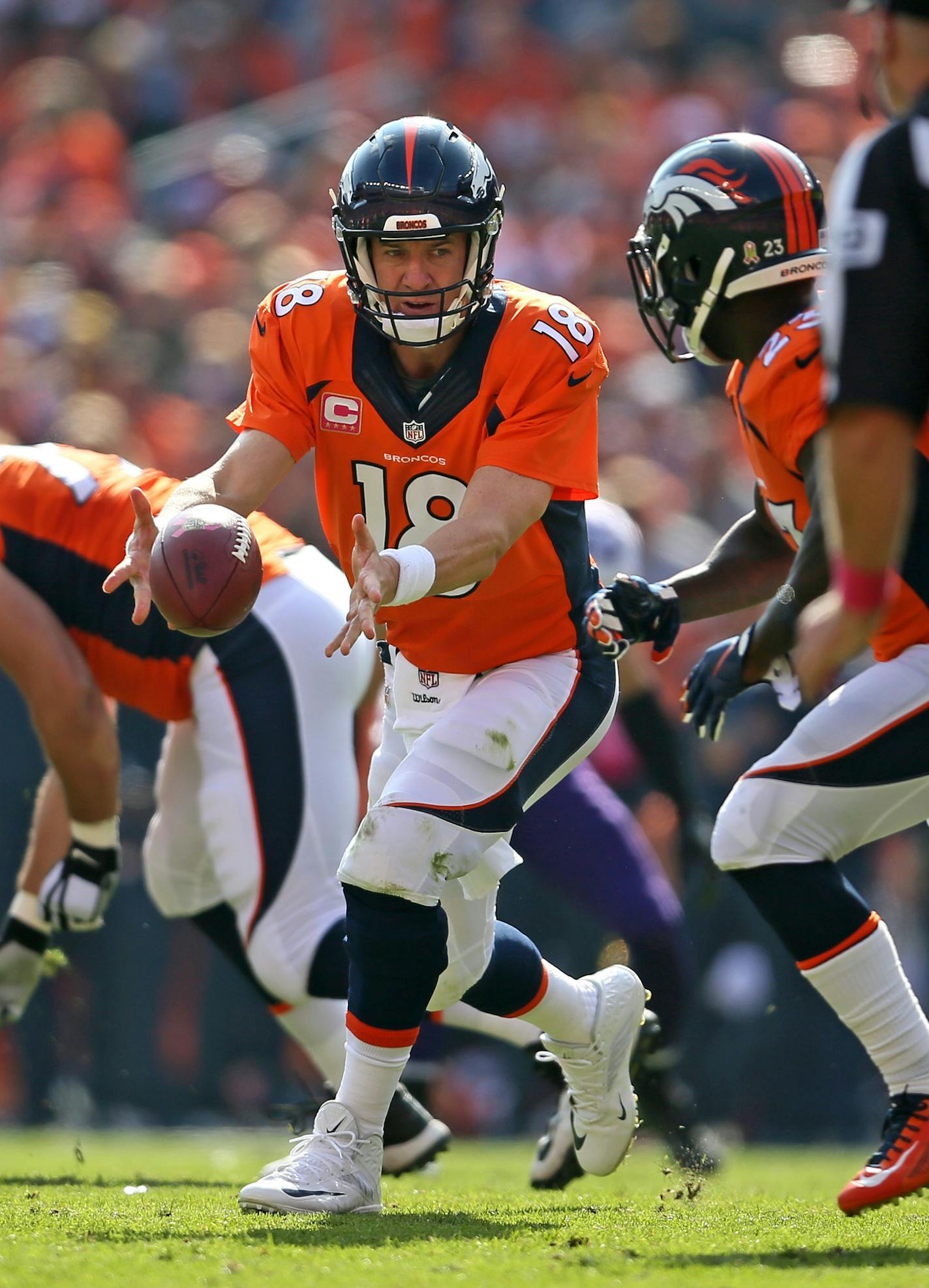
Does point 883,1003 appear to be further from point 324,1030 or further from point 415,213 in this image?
point 415,213

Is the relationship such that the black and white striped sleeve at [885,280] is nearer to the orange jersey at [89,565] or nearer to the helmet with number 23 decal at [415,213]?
the helmet with number 23 decal at [415,213]

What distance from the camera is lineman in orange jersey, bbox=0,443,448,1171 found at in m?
4.61

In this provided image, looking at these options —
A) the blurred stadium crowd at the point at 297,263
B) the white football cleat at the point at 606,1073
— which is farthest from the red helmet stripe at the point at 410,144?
the blurred stadium crowd at the point at 297,263

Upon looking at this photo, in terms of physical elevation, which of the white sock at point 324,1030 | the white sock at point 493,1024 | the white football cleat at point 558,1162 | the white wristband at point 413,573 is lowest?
the white football cleat at point 558,1162

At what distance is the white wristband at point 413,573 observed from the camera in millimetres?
3293

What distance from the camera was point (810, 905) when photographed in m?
3.58

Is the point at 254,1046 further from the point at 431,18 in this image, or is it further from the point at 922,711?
the point at 431,18

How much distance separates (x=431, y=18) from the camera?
11.9 metres

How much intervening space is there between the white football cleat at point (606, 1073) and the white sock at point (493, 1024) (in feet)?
1.96

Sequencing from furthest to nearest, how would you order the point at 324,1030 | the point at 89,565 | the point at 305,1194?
the point at 89,565 → the point at 324,1030 → the point at 305,1194

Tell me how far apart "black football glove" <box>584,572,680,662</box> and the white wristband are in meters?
0.59

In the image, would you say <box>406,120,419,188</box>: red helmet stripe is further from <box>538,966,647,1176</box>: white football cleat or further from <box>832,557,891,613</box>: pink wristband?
<box>538,966,647,1176</box>: white football cleat

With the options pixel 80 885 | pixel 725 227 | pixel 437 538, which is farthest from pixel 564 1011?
pixel 725 227

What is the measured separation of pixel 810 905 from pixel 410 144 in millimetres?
1803
